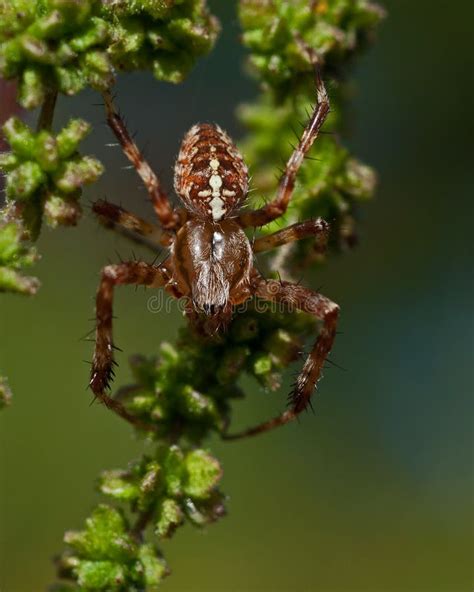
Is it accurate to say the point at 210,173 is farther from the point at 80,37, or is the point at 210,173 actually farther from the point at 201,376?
the point at 80,37

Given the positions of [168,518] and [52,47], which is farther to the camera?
[168,518]

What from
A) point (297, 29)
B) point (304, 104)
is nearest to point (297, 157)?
point (304, 104)

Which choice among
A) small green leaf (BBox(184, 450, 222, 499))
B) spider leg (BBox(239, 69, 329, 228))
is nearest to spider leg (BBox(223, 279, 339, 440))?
spider leg (BBox(239, 69, 329, 228))

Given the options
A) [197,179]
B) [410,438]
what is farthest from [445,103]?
[197,179]

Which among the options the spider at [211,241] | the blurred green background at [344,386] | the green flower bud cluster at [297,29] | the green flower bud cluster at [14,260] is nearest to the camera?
the green flower bud cluster at [14,260]

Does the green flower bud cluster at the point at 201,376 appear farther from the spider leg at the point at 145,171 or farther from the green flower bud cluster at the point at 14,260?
the spider leg at the point at 145,171

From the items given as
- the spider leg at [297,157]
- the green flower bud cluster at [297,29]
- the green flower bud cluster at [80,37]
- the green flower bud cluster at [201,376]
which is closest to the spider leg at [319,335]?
the spider leg at [297,157]

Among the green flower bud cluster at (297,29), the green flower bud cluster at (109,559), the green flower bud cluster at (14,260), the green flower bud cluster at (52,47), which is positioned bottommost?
the green flower bud cluster at (109,559)
